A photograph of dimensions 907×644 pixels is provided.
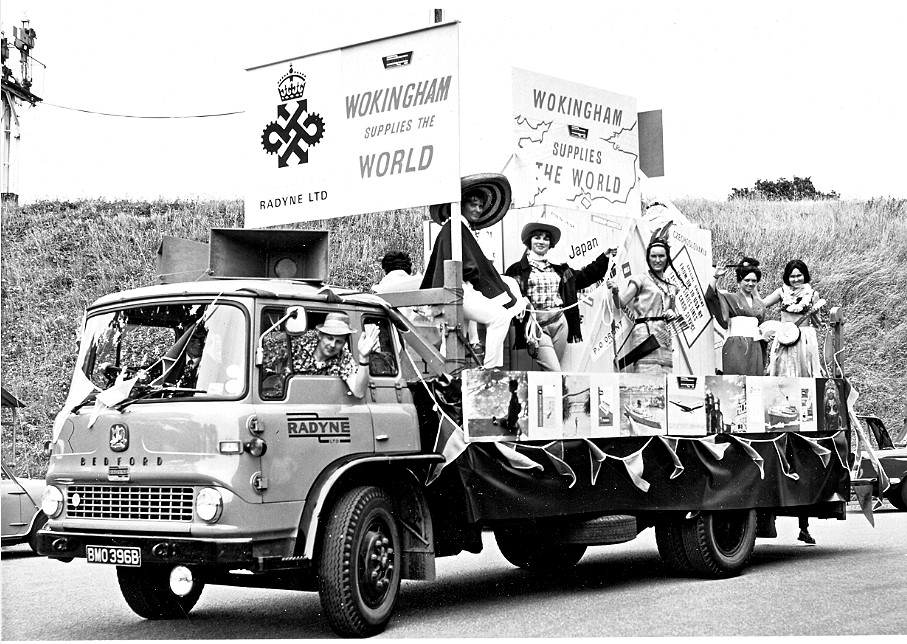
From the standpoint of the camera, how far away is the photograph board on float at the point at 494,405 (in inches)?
331

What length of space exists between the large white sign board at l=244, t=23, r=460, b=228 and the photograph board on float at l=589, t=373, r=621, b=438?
192cm

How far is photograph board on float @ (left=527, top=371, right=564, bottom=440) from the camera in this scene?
352 inches

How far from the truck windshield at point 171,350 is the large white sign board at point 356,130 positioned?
2.18m

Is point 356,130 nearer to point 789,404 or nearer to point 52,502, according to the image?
point 52,502

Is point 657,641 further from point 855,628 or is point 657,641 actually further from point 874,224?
point 874,224

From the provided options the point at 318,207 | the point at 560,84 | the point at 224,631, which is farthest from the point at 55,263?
the point at 224,631

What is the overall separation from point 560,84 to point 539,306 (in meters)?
3.66

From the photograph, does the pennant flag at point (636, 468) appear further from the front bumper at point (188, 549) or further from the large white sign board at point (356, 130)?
the front bumper at point (188, 549)

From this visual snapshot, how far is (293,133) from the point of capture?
10.1m

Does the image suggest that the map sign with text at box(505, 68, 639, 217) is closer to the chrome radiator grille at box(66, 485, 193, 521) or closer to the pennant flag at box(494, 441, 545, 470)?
the pennant flag at box(494, 441, 545, 470)

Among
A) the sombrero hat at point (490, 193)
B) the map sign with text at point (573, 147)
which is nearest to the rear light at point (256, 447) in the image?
the sombrero hat at point (490, 193)

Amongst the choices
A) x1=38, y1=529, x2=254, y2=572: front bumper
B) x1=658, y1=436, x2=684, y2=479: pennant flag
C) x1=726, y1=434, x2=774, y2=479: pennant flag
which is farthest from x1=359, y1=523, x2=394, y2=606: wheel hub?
x1=726, y1=434, x2=774, y2=479: pennant flag

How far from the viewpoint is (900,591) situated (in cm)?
967

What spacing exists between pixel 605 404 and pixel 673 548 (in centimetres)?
182
